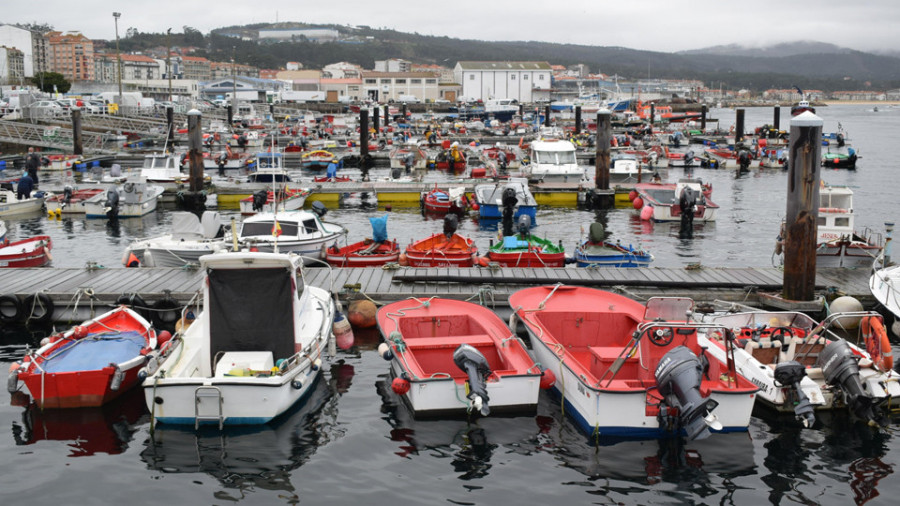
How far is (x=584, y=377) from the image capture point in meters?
11.7

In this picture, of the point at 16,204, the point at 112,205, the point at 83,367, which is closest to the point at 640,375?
the point at 83,367

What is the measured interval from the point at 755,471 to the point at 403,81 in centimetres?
16284

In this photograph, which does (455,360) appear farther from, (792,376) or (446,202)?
(446,202)

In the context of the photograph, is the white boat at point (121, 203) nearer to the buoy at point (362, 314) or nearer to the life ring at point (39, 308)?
the life ring at point (39, 308)

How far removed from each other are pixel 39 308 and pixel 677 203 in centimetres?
2458

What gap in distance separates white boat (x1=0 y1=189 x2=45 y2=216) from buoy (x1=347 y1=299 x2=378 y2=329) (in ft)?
80.3

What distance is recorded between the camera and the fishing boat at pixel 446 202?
35750mm

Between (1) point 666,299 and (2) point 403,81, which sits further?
(2) point 403,81

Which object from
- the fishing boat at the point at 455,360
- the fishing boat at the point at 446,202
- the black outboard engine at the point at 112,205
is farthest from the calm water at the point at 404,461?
the black outboard engine at the point at 112,205

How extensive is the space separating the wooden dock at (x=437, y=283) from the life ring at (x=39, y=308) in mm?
207

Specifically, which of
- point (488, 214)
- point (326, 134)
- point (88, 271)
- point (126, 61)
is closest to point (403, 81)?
point (126, 61)

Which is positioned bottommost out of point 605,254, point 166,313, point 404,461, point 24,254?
point 404,461

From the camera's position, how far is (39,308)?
16.9 metres

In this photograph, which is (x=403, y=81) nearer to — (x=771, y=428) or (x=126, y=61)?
(x=126, y=61)
